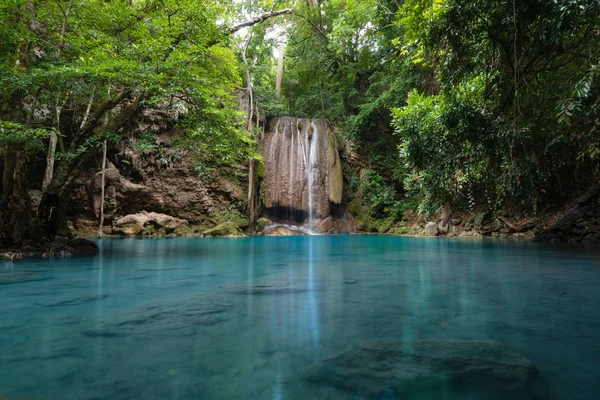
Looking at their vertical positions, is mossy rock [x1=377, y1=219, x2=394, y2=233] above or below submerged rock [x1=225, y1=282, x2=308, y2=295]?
above

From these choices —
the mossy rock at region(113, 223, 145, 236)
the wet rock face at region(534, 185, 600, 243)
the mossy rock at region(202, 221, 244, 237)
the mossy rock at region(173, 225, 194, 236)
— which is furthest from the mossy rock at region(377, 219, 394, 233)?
the mossy rock at region(113, 223, 145, 236)

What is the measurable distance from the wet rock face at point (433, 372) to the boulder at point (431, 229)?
1420 cm

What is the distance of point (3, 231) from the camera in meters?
6.02

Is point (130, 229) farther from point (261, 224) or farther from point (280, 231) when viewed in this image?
point (280, 231)

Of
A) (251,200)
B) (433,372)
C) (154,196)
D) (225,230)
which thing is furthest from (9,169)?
(251,200)

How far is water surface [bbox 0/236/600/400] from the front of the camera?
135 centimetres

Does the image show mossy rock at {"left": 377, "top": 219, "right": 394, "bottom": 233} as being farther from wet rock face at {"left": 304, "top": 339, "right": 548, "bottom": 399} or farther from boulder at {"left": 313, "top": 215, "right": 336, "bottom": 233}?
wet rock face at {"left": 304, "top": 339, "right": 548, "bottom": 399}

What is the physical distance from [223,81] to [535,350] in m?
7.80

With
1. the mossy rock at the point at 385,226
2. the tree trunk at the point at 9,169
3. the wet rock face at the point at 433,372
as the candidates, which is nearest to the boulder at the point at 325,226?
the mossy rock at the point at 385,226

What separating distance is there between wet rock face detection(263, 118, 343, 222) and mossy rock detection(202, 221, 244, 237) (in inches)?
134

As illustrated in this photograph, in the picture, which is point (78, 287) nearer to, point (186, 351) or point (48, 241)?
point (186, 351)

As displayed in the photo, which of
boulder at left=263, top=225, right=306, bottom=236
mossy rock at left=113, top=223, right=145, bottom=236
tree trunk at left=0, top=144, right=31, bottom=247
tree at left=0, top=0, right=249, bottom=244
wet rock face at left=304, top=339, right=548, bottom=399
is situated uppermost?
tree at left=0, top=0, right=249, bottom=244

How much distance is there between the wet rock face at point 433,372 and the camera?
1290 mm

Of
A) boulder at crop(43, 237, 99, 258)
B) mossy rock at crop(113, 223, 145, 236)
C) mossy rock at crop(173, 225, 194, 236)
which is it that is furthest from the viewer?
mossy rock at crop(173, 225, 194, 236)
